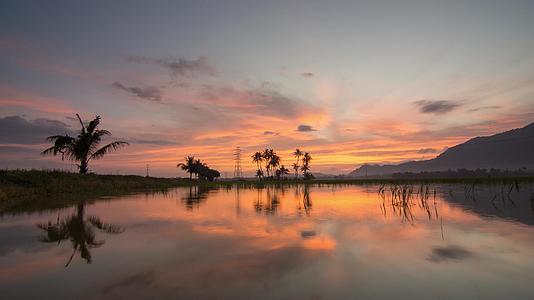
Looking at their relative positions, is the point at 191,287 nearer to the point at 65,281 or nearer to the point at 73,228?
the point at 65,281

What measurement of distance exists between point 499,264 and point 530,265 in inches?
27.5

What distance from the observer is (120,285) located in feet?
20.7

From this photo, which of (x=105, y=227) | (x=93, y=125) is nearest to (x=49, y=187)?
(x=93, y=125)

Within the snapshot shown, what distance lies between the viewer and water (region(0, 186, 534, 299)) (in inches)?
239

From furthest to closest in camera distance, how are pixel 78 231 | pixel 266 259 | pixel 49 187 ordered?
pixel 49 187 → pixel 78 231 → pixel 266 259

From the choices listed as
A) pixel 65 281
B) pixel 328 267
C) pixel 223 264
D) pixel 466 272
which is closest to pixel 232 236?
pixel 223 264

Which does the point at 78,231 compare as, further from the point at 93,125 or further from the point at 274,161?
the point at 274,161

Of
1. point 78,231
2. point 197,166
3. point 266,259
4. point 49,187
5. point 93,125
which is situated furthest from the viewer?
point 197,166

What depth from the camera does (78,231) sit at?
1198cm

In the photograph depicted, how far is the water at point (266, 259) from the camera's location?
6.08 m

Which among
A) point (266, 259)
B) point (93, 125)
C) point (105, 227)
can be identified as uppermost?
point (93, 125)

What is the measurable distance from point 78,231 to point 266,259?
8.21 meters

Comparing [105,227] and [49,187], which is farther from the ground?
[49,187]

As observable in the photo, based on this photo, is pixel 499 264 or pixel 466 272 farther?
pixel 499 264
